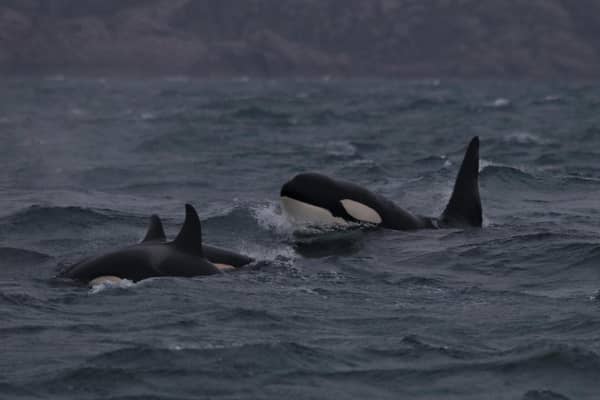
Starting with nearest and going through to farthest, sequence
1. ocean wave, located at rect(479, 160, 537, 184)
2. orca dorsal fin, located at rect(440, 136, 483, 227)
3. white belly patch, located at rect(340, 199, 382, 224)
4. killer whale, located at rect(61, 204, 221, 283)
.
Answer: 1. killer whale, located at rect(61, 204, 221, 283)
2. white belly patch, located at rect(340, 199, 382, 224)
3. orca dorsal fin, located at rect(440, 136, 483, 227)
4. ocean wave, located at rect(479, 160, 537, 184)

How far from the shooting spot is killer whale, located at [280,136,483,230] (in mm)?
15930

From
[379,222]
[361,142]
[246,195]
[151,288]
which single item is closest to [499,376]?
[151,288]

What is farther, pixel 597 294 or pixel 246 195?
pixel 246 195

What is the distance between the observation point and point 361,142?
1447 inches

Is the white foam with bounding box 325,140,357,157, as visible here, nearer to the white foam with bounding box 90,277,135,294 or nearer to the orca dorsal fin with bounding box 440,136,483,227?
the orca dorsal fin with bounding box 440,136,483,227

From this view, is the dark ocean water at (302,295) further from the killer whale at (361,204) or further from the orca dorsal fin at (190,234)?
the orca dorsal fin at (190,234)

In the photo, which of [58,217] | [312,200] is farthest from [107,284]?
[58,217]

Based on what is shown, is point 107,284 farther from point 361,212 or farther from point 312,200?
point 361,212

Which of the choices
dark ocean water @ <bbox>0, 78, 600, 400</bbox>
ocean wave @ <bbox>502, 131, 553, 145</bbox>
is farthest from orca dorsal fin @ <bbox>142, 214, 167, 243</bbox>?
ocean wave @ <bbox>502, 131, 553, 145</bbox>

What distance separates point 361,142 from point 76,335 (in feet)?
88.5

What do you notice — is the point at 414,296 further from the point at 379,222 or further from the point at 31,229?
the point at 31,229

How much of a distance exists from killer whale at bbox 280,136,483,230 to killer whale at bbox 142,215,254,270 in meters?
2.18

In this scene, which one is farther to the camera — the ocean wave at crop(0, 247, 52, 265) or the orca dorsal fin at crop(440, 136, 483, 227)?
the orca dorsal fin at crop(440, 136, 483, 227)

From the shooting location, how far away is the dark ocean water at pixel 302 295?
9016 millimetres
